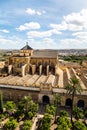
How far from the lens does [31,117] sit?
2852 cm

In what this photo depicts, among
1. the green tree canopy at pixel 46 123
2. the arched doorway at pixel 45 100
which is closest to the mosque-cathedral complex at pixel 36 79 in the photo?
the arched doorway at pixel 45 100

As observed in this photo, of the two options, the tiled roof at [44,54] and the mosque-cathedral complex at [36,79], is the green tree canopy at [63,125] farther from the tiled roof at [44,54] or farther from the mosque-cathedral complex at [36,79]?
the tiled roof at [44,54]

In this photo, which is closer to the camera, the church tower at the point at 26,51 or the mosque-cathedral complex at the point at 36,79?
the mosque-cathedral complex at the point at 36,79

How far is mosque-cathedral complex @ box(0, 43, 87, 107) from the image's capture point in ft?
114

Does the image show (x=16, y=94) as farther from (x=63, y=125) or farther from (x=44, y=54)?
(x=44, y=54)

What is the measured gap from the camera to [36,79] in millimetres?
44406

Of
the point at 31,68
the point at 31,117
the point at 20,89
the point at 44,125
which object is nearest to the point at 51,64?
the point at 31,68

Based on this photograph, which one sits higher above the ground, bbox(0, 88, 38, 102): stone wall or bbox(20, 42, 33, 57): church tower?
bbox(20, 42, 33, 57): church tower

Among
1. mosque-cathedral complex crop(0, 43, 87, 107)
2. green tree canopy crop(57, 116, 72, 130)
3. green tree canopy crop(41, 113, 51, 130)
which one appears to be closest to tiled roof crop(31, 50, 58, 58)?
mosque-cathedral complex crop(0, 43, 87, 107)

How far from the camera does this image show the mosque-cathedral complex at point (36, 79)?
34.7 metres

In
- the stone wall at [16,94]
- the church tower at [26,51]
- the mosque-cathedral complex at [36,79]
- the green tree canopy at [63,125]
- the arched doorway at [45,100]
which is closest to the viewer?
the green tree canopy at [63,125]

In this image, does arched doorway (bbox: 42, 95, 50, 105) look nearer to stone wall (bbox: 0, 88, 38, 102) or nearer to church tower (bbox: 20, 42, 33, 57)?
stone wall (bbox: 0, 88, 38, 102)

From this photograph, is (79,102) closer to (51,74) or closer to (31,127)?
(31,127)

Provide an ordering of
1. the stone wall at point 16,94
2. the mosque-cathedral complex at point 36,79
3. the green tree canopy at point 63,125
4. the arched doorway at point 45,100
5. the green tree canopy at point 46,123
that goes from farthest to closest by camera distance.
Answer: the stone wall at point 16,94
the arched doorway at point 45,100
the mosque-cathedral complex at point 36,79
the green tree canopy at point 46,123
the green tree canopy at point 63,125
